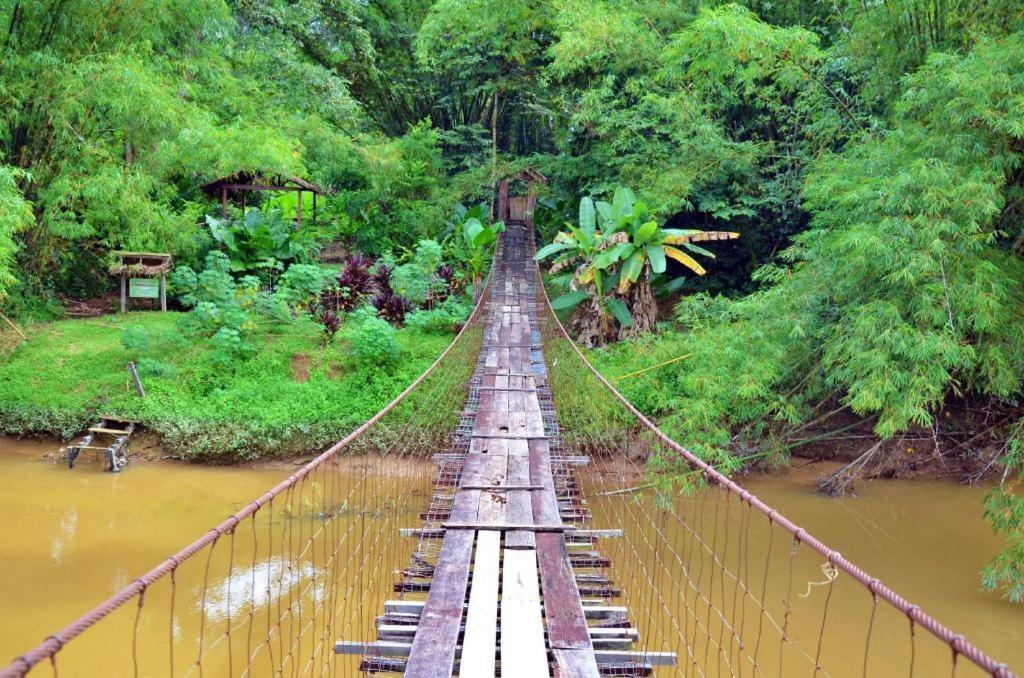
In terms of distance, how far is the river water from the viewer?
4066 millimetres

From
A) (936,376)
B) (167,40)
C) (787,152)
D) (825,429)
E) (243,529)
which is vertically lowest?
(243,529)

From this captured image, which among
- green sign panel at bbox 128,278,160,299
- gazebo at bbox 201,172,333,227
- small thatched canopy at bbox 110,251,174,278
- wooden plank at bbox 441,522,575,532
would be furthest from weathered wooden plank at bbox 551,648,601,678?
gazebo at bbox 201,172,333,227

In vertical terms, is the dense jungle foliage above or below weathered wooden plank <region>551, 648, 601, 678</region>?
above

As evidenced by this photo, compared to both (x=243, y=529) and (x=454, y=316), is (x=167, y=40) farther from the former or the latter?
(x=243, y=529)

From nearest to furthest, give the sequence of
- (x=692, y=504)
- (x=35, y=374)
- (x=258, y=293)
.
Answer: (x=692, y=504) < (x=35, y=374) < (x=258, y=293)

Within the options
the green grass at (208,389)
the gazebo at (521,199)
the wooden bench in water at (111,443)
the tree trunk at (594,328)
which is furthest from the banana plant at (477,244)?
the wooden bench in water at (111,443)

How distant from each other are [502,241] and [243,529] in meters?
8.03

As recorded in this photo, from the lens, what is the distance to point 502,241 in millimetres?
12602

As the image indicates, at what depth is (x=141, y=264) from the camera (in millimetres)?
8594

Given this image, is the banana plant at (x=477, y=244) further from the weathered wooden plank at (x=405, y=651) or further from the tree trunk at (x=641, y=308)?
the weathered wooden plank at (x=405, y=651)

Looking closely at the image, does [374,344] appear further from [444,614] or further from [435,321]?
[444,614]

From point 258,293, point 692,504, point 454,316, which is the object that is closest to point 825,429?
point 692,504

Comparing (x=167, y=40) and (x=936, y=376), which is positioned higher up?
(x=167, y=40)

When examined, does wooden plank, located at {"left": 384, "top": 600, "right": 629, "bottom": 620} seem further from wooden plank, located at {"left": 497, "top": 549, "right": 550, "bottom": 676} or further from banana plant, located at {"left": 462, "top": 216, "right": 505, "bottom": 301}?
banana plant, located at {"left": 462, "top": 216, "right": 505, "bottom": 301}
